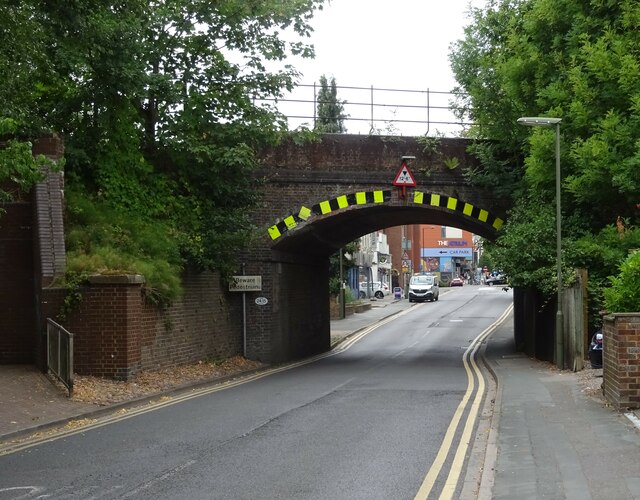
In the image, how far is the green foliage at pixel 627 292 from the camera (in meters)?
11.8

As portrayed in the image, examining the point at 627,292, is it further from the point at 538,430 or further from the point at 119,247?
the point at 119,247

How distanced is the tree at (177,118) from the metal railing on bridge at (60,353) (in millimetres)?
2678

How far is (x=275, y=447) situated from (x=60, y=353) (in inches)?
232

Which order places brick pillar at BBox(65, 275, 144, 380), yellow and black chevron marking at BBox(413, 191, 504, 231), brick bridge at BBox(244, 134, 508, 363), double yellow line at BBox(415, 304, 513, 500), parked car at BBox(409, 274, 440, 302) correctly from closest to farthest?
1. double yellow line at BBox(415, 304, 513, 500)
2. brick pillar at BBox(65, 275, 144, 380)
3. brick bridge at BBox(244, 134, 508, 363)
4. yellow and black chevron marking at BBox(413, 191, 504, 231)
5. parked car at BBox(409, 274, 440, 302)

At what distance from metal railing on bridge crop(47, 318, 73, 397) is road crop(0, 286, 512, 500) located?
1.63 m

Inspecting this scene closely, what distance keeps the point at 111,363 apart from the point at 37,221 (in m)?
3.21

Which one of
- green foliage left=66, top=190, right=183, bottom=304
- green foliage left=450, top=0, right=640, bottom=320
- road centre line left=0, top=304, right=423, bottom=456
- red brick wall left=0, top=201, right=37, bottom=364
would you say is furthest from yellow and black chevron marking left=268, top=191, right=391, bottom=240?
red brick wall left=0, top=201, right=37, bottom=364

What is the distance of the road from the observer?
25.1 ft

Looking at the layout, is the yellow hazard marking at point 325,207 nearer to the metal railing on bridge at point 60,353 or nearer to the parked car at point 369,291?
the metal railing on bridge at point 60,353

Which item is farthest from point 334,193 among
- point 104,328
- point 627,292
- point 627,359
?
point 627,359

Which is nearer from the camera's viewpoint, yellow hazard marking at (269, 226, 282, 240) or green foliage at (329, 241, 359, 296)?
yellow hazard marking at (269, 226, 282, 240)

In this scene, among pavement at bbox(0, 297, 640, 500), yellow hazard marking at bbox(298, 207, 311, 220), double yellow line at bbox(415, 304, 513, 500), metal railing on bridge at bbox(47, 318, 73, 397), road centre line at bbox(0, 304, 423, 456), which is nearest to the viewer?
pavement at bbox(0, 297, 640, 500)

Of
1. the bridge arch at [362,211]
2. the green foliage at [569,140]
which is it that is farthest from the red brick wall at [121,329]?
the green foliage at [569,140]

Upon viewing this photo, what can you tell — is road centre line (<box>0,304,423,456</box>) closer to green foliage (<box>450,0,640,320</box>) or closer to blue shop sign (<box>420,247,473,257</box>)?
green foliage (<box>450,0,640,320</box>)
